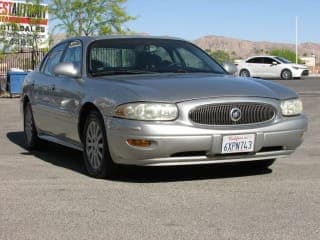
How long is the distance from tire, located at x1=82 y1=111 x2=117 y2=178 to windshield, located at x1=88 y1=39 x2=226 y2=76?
0.69m

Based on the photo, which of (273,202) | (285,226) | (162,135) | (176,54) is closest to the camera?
(285,226)

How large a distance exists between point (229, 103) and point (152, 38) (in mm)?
2067

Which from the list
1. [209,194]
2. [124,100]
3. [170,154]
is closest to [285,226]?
[209,194]

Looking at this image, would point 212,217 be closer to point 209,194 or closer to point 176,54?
point 209,194

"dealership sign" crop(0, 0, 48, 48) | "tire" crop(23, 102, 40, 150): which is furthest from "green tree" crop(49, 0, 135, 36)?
"tire" crop(23, 102, 40, 150)

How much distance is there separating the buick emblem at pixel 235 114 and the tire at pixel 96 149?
4.22 ft

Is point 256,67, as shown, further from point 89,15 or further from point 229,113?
point 229,113

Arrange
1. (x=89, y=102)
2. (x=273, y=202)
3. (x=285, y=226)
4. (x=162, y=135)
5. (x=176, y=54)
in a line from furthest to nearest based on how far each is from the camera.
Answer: (x=176, y=54) < (x=89, y=102) < (x=162, y=135) < (x=273, y=202) < (x=285, y=226)

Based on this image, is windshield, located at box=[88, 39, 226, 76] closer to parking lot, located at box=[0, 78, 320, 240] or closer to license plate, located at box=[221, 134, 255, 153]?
parking lot, located at box=[0, 78, 320, 240]

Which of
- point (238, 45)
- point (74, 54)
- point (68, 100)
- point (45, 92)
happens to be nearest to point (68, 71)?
point (68, 100)

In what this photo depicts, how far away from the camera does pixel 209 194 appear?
6.33 m

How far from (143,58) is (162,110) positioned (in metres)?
1.56

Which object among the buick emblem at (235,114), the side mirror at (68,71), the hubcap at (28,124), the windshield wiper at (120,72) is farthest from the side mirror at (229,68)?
the hubcap at (28,124)

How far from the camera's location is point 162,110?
658 centimetres
